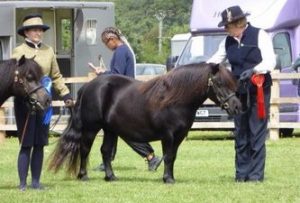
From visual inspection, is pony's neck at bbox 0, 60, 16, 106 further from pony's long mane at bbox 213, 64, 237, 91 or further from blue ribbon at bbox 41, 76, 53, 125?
pony's long mane at bbox 213, 64, 237, 91

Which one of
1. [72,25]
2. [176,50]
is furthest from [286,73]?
[176,50]

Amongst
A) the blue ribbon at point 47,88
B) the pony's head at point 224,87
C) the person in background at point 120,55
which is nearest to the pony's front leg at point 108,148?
the person in background at point 120,55

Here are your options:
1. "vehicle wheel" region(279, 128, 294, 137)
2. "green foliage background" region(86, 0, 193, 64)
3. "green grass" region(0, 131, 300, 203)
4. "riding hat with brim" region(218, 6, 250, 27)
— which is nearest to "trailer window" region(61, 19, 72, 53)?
"vehicle wheel" region(279, 128, 294, 137)

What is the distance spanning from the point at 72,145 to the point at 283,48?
892 centimetres

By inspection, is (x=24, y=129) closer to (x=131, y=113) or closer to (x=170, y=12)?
(x=131, y=113)

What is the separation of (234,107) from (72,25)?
1135cm

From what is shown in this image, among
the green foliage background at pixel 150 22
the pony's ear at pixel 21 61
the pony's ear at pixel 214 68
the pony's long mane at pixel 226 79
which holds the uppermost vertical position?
the pony's ear at pixel 21 61

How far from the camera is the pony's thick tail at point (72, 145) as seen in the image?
11383 mm

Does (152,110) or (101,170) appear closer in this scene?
(152,110)

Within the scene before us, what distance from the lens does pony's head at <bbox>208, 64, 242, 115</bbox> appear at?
34.3 feet

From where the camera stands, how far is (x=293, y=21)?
19.5m

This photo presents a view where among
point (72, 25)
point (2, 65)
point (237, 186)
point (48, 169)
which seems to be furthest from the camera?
point (72, 25)

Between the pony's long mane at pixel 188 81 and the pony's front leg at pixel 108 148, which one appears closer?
the pony's long mane at pixel 188 81

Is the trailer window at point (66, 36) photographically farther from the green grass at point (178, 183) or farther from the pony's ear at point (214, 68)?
the pony's ear at point (214, 68)
